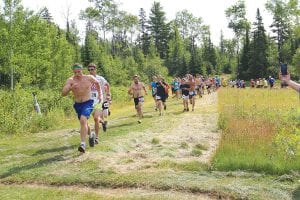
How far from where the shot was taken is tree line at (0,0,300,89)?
23.9 meters

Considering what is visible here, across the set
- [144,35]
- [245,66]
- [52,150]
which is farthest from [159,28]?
[52,150]

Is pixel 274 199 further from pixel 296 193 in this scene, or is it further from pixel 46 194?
pixel 46 194

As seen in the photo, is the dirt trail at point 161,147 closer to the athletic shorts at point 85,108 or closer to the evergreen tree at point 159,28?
the athletic shorts at point 85,108

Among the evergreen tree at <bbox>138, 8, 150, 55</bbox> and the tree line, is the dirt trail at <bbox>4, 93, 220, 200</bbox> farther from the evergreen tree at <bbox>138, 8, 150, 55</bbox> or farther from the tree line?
the evergreen tree at <bbox>138, 8, 150, 55</bbox>

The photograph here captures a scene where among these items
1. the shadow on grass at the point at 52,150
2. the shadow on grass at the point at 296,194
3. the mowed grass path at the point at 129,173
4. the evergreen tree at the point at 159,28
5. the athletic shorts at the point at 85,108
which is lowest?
the shadow on grass at the point at 296,194

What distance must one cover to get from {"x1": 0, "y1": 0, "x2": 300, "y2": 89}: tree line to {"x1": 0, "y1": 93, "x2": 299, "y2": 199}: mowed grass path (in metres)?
5.81

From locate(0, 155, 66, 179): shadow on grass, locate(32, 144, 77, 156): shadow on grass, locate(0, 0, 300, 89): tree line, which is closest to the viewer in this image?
locate(0, 155, 66, 179): shadow on grass

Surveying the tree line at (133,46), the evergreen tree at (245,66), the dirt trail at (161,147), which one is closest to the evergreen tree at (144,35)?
the tree line at (133,46)

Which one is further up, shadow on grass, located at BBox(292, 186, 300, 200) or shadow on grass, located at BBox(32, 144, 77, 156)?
shadow on grass, located at BBox(32, 144, 77, 156)

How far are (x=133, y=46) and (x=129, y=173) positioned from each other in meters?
81.8

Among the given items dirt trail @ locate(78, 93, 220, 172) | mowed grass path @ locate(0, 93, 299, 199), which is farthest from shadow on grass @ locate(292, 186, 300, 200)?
dirt trail @ locate(78, 93, 220, 172)

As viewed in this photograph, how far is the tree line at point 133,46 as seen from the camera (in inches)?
939

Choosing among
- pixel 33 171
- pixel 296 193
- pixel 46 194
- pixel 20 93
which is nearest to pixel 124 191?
pixel 46 194

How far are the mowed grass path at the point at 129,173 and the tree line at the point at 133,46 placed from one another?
229 inches
